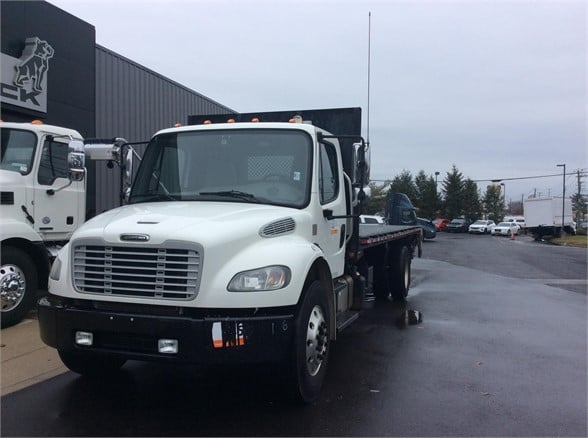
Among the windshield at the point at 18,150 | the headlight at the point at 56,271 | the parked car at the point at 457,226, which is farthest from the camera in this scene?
the parked car at the point at 457,226

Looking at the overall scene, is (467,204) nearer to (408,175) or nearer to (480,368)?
(408,175)

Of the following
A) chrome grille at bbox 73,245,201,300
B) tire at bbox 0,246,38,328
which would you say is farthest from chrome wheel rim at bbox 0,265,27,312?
chrome grille at bbox 73,245,201,300

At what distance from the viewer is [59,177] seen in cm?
766

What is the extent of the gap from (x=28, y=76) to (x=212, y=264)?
382 inches

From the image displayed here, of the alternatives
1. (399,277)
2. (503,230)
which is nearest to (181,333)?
(399,277)

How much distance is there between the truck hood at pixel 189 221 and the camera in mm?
4023

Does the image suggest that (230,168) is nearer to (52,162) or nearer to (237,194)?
(237,194)

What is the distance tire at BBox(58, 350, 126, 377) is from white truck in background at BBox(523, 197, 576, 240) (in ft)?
135

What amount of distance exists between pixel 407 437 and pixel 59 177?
6048 mm

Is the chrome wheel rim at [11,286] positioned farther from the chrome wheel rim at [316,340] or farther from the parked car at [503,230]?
the parked car at [503,230]

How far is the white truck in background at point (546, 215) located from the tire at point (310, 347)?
133ft

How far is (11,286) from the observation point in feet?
21.9

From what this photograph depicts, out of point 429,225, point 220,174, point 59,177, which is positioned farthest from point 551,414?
point 429,225

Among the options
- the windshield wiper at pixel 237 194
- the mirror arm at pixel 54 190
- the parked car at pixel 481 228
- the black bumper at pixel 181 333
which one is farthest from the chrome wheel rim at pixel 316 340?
the parked car at pixel 481 228
